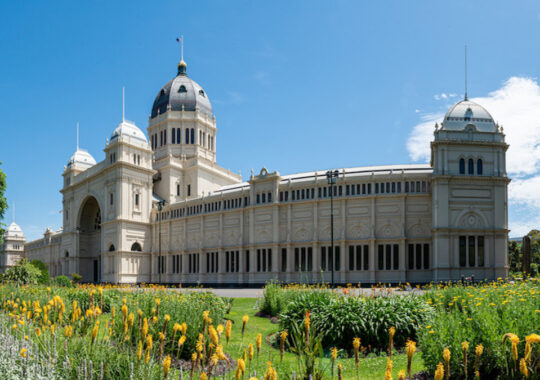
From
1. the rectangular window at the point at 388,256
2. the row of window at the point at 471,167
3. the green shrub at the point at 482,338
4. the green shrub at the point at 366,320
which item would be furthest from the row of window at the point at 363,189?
the green shrub at the point at 482,338

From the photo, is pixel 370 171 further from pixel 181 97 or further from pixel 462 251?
pixel 181 97

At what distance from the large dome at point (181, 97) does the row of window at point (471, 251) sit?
51.4 meters

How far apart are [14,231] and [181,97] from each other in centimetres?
7632

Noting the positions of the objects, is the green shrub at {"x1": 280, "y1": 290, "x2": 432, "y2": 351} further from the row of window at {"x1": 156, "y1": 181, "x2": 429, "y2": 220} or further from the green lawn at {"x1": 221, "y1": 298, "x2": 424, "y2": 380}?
the row of window at {"x1": 156, "y1": 181, "x2": 429, "y2": 220}

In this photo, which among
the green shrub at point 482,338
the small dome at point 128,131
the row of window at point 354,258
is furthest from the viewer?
the small dome at point 128,131

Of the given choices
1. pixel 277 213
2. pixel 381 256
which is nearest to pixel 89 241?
pixel 277 213

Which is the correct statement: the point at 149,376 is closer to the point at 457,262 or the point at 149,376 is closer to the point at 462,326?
the point at 462,326

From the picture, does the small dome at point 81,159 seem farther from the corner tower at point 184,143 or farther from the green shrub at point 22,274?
the green shrub at point 22,274

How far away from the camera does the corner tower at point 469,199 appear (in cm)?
4331

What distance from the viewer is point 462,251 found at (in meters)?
43.8

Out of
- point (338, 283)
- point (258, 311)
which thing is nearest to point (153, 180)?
point (338, 283)

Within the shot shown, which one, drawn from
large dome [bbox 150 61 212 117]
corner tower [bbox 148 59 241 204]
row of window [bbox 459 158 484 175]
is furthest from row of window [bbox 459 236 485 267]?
large dome [bbox 150 61 212 117]

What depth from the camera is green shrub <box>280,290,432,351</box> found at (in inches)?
504

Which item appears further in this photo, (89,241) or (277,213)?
(89,241)
